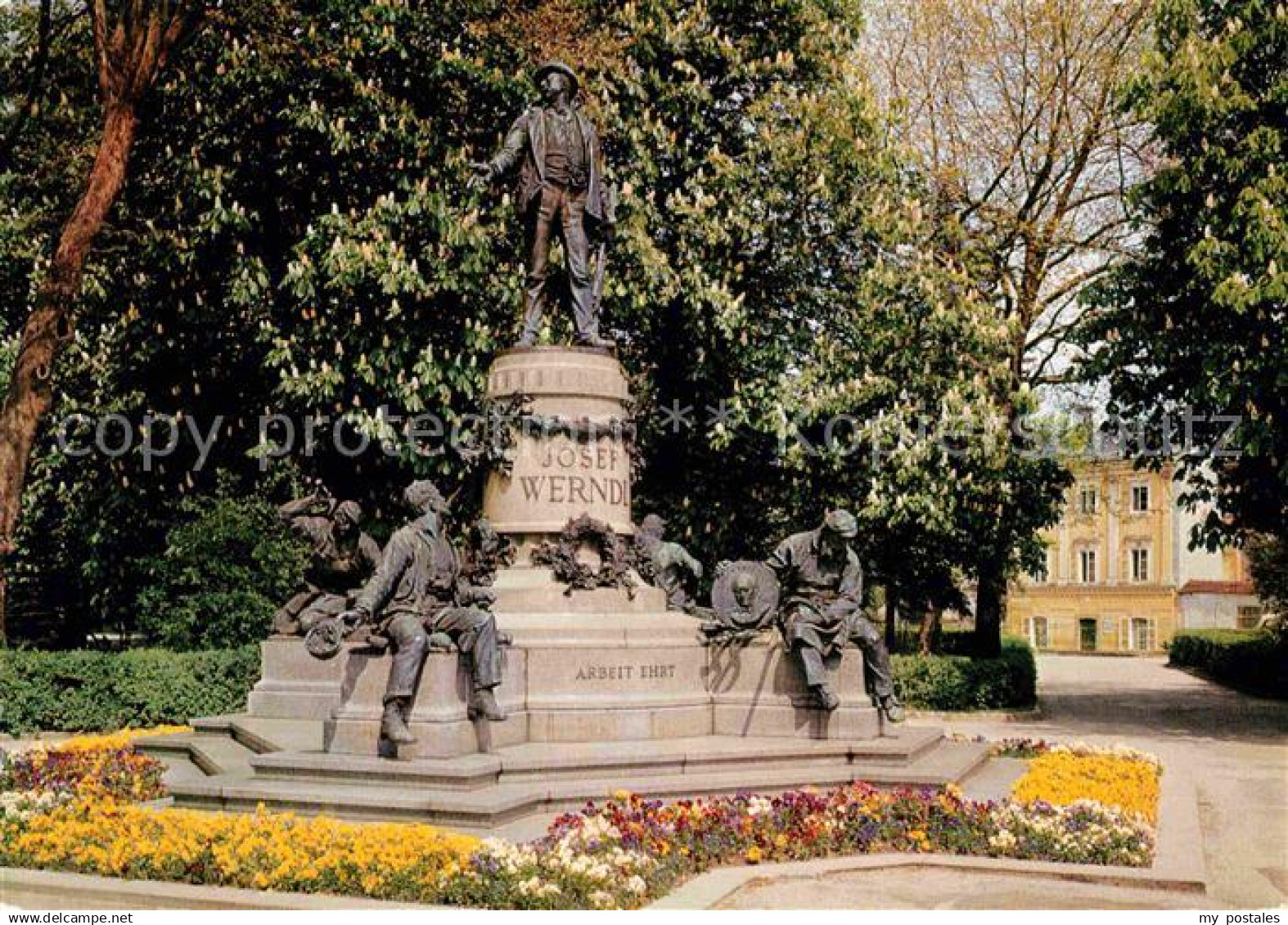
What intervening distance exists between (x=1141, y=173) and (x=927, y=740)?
69.5 ft

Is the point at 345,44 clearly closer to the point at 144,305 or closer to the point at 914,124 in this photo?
the point at 144,305

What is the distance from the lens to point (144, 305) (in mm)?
24172

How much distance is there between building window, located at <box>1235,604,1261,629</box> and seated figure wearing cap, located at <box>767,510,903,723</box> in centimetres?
6057

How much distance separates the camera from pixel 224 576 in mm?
24203

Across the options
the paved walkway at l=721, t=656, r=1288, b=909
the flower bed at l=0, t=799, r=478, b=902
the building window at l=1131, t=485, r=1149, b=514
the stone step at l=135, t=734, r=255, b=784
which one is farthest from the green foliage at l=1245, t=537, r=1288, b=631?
the building window at l=1131, t=485, r=1149, b=514

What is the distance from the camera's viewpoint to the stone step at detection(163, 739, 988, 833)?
10.7 m

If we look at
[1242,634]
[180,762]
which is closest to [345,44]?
[180,762]

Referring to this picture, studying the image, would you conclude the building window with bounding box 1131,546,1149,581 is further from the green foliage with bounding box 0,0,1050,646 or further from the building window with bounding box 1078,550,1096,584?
the green foliage with bounding box 0,0,1050,646

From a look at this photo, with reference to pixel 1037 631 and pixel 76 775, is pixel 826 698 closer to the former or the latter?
pixel 76 775

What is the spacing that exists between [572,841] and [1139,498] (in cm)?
7043

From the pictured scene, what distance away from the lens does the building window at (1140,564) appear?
239 ft

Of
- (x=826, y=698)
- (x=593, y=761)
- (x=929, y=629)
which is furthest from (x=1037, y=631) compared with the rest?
(x=593, y=761)

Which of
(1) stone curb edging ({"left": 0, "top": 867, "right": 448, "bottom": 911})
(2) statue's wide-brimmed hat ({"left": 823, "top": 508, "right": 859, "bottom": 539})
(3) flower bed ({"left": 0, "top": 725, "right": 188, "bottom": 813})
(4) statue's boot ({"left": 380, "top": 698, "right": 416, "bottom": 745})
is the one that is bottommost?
(1) stone curb edging ({"left": 0, "top": 867, "right": 448, "bottom": 911})

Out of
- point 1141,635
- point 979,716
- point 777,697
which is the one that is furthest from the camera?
point 1141,635
